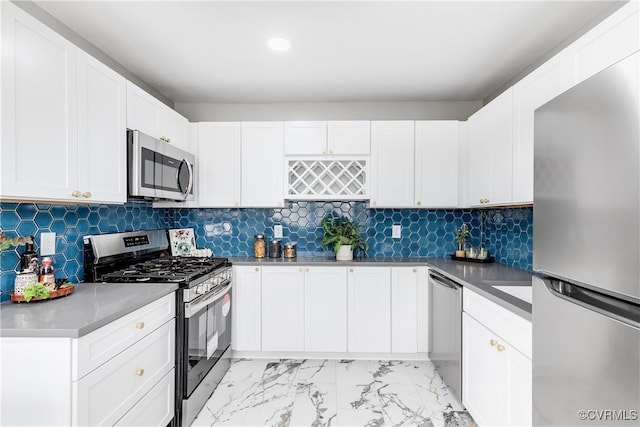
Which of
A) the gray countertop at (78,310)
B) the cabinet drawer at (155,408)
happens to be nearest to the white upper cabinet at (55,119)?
the gray countertop at (78,310)

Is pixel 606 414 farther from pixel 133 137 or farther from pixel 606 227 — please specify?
pixel 133 137

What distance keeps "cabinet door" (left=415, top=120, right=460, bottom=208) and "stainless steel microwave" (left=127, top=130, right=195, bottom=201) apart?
204 centimetres

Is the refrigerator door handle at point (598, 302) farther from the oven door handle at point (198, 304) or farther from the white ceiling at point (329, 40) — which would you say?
the oven door handle at point (198, 304)

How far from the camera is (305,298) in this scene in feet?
9.29

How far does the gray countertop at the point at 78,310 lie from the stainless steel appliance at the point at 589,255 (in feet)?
5.17

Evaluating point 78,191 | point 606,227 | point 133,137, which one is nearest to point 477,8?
point 606,227

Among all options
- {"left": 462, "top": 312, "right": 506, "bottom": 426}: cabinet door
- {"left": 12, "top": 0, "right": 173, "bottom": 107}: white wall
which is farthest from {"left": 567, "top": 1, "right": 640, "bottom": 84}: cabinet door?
{"left": 12, "top": 0, "right": 173, "bottom": 107}: white wall

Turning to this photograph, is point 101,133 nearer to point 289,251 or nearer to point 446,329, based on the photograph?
point 289,251

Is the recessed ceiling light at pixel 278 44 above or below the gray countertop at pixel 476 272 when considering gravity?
above

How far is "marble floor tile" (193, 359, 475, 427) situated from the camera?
2.03 m

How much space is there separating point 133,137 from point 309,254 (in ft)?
6.25

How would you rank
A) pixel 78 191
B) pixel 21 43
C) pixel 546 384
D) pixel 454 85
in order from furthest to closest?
1. pixel 454 85
2. pixel 78 191
3. pixel 21 43
4. pixel 546 384

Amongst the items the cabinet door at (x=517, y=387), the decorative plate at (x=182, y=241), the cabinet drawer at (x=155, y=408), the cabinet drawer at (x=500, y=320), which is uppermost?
the decorative plate at (x=182, y=241)

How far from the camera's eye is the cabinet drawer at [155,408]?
1529 mm
